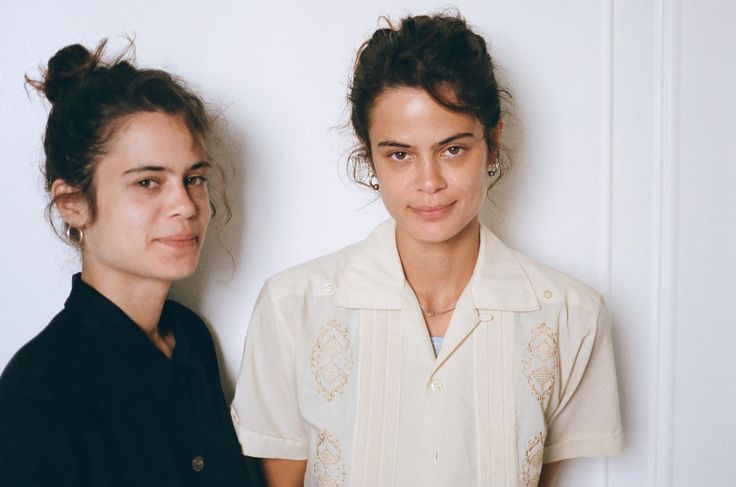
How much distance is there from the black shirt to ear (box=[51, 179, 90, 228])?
13cm

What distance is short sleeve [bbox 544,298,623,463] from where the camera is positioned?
164cm

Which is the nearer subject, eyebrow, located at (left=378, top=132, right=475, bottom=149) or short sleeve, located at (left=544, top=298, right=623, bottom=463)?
eyebrow, located at (left=378, top=132, right=475, bottom=149)

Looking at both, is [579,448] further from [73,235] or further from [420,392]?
[73,235]

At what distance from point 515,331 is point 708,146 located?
783 mm

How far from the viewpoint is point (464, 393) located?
1.51 metres

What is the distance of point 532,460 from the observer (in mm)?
1538

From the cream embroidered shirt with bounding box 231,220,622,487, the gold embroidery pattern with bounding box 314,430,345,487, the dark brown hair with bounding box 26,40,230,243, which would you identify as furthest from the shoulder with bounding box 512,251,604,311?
the dark brown hair with bounding box 26,40,230,243

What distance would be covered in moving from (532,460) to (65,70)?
1231 millimetres

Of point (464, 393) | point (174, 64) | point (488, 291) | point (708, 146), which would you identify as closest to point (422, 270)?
point (488, 291)

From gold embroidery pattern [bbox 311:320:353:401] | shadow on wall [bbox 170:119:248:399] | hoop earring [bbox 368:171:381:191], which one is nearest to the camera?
gold embroidery pattern [bbox 311:320:353:401]

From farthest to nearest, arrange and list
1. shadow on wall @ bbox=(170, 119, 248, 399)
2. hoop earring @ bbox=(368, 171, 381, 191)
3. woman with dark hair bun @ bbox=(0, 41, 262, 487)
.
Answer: shadow on wall @ bbox=(170, 119, 248, 399) → hoop earring @ bbox=(368, 171, 381, 191) → woman with dark hair bun @ bbox=(0, 41, 262, 487)

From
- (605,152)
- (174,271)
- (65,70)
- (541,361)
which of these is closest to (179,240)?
(174,271)

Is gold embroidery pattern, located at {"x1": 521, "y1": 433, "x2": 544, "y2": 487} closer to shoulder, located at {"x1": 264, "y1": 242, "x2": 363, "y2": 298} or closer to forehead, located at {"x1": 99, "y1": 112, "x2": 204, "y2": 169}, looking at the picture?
shoulder, located at {"x1": 264, "y1": 242, "x2": 363, "y2": 298}

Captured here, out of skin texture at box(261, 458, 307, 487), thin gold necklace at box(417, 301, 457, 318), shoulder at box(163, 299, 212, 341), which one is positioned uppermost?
thin gold necklace at box(417, 301, 457, 318)
